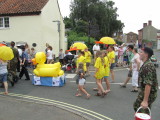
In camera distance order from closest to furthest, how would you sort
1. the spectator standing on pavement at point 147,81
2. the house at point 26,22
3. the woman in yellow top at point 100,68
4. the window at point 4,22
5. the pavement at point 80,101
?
the spectator standing on pavement at point 147,81 < the pavement at point 80,101 < the woman in yellow top at point 100,68 < the house at point 26,22 < the window at point 4,22

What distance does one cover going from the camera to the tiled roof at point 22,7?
60.0 ft

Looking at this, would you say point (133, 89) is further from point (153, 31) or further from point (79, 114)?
point (153, 31)

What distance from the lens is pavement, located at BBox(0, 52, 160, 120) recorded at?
5.46m

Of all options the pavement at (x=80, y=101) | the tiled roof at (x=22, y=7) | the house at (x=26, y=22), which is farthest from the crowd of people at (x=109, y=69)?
the tiled roof at (x=22, y=7)

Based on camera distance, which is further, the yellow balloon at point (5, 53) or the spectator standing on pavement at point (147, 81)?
the yellow balloon at point (5, 53)

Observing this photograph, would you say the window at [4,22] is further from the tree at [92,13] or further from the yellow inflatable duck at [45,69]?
the tree at [92,13]

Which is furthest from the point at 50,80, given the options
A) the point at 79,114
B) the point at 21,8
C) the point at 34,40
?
the point at 21,8

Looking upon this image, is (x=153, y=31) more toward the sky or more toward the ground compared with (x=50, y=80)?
more toward the sky

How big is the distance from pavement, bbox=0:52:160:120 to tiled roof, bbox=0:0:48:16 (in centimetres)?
1128

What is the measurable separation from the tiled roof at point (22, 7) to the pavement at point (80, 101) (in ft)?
37.0

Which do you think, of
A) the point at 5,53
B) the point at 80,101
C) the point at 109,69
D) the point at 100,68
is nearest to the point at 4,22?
the point at 5,53

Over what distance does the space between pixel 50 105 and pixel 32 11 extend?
13968 mm

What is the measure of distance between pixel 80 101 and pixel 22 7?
1520 cm

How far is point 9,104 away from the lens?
6156 millimetres
